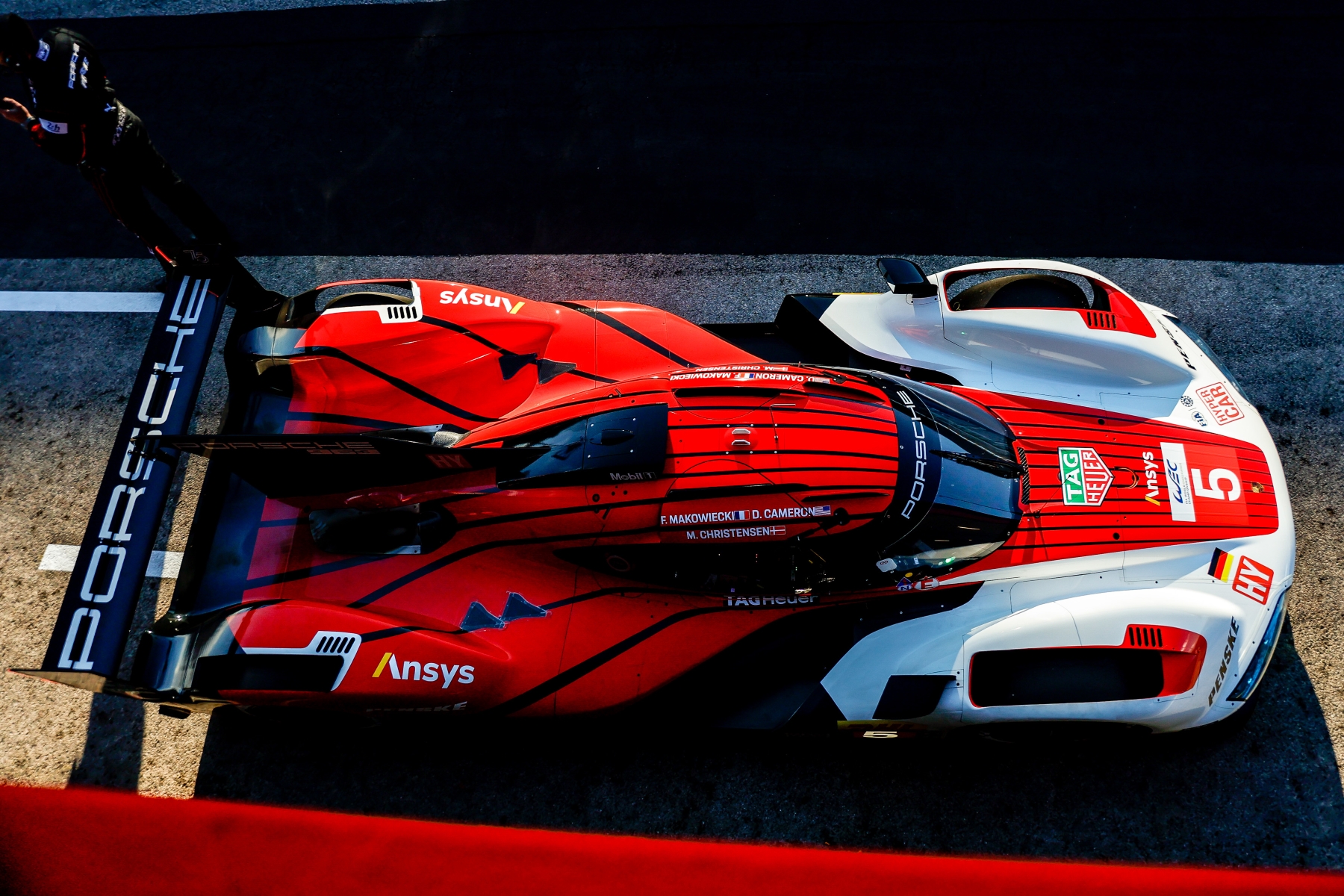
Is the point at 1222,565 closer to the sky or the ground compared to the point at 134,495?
closer to the ground

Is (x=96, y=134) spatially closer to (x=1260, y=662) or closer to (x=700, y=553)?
(x=700, y=553)

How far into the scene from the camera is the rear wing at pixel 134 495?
3234mm

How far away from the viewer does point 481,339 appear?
4199mm

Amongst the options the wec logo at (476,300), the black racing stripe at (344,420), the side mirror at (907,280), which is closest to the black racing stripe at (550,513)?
the black racing stripe at (344,420)

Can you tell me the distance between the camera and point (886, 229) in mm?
5781

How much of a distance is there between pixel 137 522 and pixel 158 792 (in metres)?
1.72

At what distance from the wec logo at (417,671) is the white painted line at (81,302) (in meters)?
3.93

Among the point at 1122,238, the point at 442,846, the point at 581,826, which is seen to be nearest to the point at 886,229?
the point at 1122,238

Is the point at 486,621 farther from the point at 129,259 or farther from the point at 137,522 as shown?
the point at 129,259

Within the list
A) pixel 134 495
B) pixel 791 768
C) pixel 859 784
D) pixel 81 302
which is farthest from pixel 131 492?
pixel 859 784

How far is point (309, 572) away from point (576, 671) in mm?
1381

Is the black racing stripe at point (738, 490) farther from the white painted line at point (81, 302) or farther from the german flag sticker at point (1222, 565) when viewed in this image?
the white painted line at point (81, 302)

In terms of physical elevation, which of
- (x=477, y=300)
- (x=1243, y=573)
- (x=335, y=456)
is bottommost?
(x=1243, y=573)

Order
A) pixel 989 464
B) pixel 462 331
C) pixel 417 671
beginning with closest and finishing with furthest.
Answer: pixel 417 671 < pixel 989 464 < pixel 462 331
